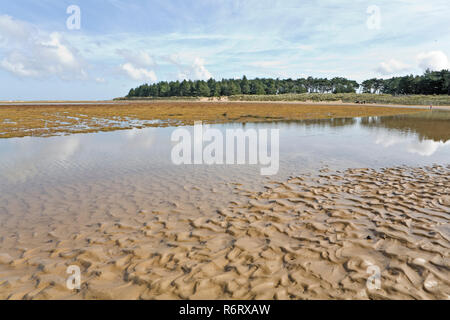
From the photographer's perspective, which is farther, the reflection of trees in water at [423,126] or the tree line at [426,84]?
A: the tree line at [426,84]

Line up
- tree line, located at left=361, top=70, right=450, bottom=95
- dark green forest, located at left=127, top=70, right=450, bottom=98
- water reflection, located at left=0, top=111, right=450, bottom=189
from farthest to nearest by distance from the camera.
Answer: dark green forest, located at left=127, top=70, right=450, bottom=98 < tree line, located at left=361, top=70, right=450, bottom=95 < water reflection, located at left=0, top=111, right=450, bottom=189

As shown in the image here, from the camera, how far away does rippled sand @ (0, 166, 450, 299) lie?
4441mm

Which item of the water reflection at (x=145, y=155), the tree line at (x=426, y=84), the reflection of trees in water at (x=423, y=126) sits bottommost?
the water reflection at (x=145, y=155)

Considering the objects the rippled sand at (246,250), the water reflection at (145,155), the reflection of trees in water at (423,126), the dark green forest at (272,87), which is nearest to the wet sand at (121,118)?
the water reflection at (145,155)

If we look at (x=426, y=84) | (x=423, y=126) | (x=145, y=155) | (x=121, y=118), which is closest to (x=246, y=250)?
(x=145, y=155)

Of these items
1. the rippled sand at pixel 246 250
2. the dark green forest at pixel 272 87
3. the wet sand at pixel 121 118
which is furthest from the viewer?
the dark green forest at pixel 272 87

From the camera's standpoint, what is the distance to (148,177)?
10.9m

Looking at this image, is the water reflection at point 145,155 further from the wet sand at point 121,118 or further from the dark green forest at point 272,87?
the dark green forest at point 272,87

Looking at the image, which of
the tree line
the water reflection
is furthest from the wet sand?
the tree line

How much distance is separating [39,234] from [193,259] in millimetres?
4025

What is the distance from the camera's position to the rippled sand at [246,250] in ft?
14.6

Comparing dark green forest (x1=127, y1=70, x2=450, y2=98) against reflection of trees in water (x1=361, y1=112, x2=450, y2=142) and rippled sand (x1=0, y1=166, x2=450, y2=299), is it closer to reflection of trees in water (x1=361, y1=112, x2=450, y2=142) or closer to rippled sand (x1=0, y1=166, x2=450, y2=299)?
reflection of trees in water (x1=361, y1=112, x2=450, y2=142)

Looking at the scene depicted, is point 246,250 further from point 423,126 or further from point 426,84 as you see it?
point 426,84
